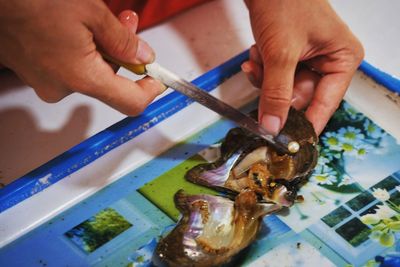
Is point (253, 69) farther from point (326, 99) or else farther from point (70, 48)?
point (70, 48)

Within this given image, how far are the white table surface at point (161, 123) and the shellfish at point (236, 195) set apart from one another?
0.12 m

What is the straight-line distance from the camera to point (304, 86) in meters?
1.13

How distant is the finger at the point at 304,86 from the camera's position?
1.13 meters

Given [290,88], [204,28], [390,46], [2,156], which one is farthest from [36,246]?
[390,46]

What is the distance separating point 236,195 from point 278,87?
203 mm

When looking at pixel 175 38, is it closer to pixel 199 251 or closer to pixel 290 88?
pixel 290 88

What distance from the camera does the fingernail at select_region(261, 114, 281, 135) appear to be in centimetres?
99

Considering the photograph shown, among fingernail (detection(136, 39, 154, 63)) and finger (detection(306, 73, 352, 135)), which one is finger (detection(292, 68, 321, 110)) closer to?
finger (detection(306, 73, 352, 135))

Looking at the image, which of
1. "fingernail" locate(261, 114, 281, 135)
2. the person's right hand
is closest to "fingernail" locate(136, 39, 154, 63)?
the person's right hand

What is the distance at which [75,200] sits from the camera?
104cm

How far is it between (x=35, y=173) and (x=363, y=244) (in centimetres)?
57

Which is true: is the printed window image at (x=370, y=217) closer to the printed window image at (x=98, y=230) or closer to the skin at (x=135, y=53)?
the skin at (x=135, y=53)

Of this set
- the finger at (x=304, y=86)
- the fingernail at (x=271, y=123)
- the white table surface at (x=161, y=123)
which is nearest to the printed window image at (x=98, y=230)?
the white table surface at (x=161, y=123)

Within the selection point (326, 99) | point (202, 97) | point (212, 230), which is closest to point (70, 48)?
point (202, 97)
